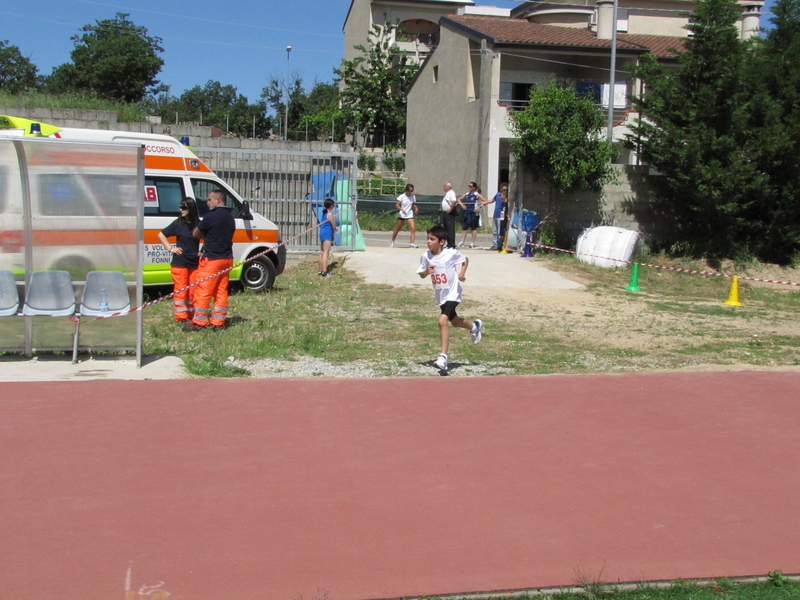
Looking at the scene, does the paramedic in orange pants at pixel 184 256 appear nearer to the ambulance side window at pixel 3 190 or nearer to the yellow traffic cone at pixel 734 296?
the ambulance side window at pixel 3 190

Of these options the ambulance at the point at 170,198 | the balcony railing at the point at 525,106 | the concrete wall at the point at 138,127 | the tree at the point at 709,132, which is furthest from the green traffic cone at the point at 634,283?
the balcony railing at the point at 525,106

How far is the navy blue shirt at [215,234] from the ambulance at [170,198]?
1.74m

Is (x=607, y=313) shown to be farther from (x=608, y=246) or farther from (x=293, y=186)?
(x=293, y=186)

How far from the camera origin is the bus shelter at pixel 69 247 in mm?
8805

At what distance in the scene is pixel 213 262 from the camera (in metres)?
10.6

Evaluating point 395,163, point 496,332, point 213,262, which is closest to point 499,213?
point 496,332

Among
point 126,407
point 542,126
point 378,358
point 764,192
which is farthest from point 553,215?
point 126,407

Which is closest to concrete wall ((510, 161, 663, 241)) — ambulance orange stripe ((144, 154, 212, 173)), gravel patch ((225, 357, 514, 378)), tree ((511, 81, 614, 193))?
tree ((511, 81, 614, 193))

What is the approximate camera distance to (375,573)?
4398 millimetres

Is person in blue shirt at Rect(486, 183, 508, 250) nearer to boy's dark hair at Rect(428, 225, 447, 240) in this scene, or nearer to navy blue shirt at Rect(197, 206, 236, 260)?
navy blue shirt at Rect(197, 206, 236, 260)

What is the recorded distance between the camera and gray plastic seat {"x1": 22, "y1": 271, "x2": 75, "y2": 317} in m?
8.80

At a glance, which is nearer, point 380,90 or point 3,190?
point 3,190

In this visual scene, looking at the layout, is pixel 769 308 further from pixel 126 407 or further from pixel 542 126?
pixel 126 407

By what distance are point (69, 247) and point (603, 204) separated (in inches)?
596
